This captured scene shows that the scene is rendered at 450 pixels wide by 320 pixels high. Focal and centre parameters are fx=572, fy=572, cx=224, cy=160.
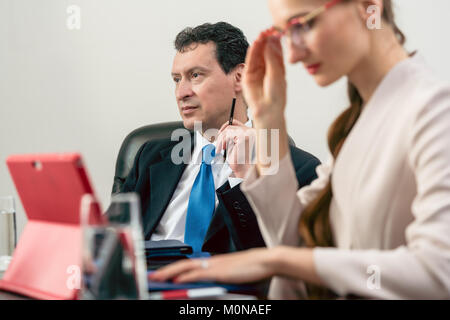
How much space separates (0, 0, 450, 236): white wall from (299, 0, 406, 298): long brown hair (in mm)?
1722

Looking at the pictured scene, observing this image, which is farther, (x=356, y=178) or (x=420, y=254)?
(x=356, y=178)

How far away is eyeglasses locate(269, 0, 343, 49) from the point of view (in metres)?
1.00

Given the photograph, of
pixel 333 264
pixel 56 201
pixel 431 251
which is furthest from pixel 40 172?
pixel 431 251

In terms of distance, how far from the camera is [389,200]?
0.98 meters

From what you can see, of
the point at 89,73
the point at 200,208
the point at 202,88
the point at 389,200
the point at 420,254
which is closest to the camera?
the point at 420,254

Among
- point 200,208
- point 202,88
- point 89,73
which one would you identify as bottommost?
point 200,208

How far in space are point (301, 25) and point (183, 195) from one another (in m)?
1.25

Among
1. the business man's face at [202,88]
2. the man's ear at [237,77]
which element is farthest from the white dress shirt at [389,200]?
the man's ear at [237,77]

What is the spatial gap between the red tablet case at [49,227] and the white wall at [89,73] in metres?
1.95

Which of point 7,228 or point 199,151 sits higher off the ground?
point 199,151

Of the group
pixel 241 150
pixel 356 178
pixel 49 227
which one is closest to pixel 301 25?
pixel 356 178

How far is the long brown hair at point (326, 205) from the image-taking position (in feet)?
3.63

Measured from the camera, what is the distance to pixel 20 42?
320 centimetres

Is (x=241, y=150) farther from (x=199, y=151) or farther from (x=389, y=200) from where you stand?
(x=389, y=200)
